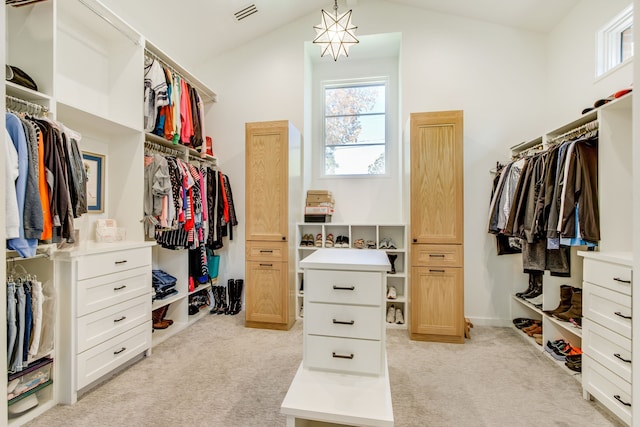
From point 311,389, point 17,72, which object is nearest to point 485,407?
point 311,389

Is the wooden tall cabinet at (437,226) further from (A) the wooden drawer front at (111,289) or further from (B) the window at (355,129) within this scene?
(A) the wooden drawer front at (111,289)

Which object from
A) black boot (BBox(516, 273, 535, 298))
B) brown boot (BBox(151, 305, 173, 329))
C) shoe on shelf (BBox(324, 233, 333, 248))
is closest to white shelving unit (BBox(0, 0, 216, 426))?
brown boot (BBox(151, 305, 173, 329))

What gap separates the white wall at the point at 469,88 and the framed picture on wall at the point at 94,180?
1650mm

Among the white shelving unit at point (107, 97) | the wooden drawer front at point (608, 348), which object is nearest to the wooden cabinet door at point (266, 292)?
the white shelving unit at point (107, 97)

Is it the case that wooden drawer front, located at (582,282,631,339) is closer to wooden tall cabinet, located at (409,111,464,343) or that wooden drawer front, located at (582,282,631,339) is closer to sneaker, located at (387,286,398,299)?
wooden tall cabinet, located at (409,111,464,343)

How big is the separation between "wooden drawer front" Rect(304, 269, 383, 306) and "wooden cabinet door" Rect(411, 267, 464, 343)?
1.51 meters

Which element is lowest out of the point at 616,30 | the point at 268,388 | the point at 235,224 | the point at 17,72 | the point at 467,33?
the point at 268,388

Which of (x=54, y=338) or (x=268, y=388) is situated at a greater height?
(x=54, y=338)

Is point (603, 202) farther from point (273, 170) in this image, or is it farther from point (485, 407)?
point (273, 170)

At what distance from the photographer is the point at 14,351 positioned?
1.54 metres

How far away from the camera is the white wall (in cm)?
318

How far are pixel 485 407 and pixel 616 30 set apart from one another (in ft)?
9.90

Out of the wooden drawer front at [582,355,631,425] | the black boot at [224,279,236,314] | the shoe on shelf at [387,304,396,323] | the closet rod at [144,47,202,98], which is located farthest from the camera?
the black boot at [224,279,236,314]

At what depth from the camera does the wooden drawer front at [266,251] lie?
304 cm
